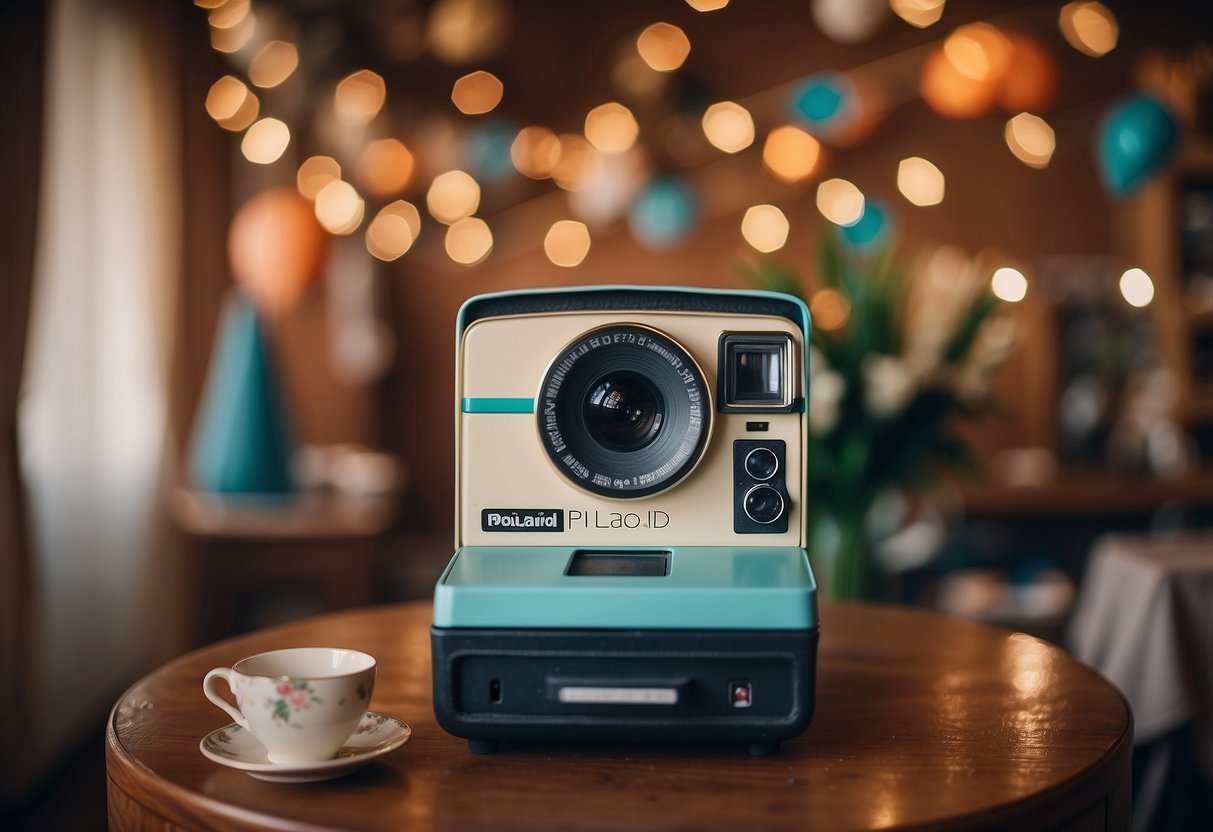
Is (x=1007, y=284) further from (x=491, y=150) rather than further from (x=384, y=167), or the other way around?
(x=384, y=167)

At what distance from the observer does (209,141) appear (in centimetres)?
332

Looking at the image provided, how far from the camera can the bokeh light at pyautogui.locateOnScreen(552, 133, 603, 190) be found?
12.0 feet

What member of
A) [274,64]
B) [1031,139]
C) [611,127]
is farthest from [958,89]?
[274,64]

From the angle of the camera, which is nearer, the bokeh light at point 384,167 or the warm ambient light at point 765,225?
the bokeh light at point 384,167

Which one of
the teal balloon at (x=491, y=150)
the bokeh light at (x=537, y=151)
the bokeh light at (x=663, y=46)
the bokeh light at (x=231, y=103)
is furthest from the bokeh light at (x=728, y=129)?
the bokeh light at (x=231, y=103)

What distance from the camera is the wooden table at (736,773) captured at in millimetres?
714

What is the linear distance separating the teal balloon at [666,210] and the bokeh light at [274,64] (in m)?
1.12

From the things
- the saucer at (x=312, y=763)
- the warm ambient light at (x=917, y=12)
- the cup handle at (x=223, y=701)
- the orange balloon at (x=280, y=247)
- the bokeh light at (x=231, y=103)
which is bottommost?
the saucer at (x=312, y=763)

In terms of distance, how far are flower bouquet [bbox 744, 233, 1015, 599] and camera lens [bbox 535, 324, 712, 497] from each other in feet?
2.86

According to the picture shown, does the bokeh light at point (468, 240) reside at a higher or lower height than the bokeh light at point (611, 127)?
lower

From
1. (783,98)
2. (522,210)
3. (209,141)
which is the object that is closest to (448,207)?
(522,210)

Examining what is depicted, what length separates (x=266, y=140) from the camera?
10.8ft

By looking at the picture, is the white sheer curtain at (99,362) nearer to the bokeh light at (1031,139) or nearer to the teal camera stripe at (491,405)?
the teal camera stripe at (491,405)

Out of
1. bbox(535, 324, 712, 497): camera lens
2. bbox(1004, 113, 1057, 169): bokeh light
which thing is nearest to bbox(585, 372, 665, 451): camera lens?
bbox(535, 324, 712, 497): camera lens
